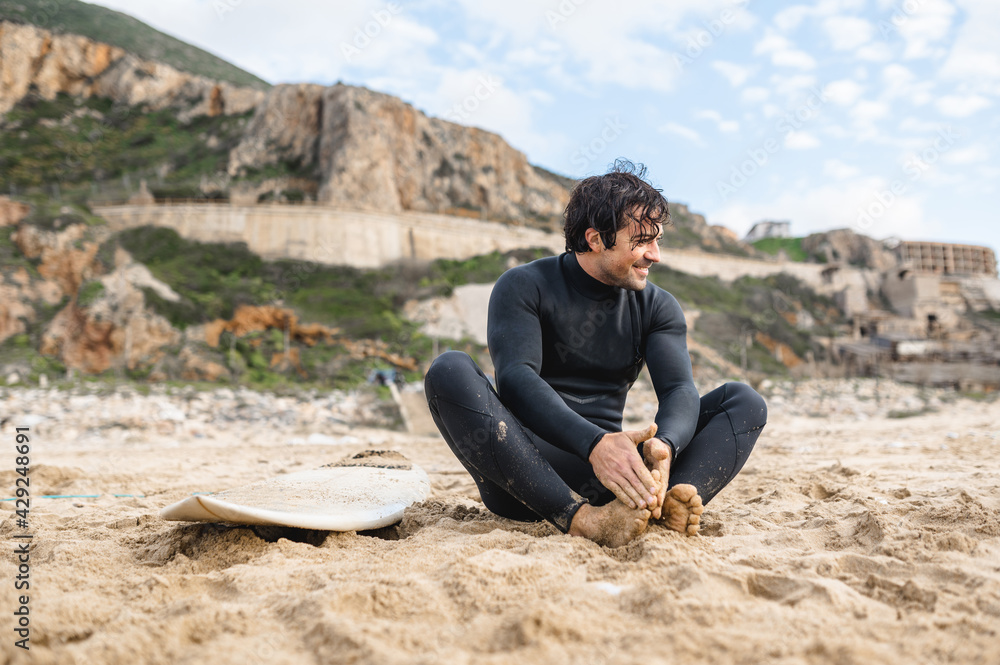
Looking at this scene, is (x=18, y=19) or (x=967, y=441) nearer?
(x=967, y=441)

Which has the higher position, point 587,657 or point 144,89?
point 144,89

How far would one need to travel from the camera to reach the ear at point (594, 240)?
6.89 feet

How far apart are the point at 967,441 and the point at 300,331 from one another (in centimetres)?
1513

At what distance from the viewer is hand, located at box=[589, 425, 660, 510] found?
161 centimetres

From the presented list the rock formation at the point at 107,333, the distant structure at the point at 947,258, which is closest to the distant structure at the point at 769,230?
the distant structure at the point at 947,258

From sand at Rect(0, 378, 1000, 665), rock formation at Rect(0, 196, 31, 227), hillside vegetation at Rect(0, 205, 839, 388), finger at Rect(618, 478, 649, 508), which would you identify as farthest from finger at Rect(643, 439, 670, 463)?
rock formation at Rect(0, 196, 31, 227)

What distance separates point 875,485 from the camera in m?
2.66

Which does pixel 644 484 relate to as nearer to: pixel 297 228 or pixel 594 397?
pixel 594 397

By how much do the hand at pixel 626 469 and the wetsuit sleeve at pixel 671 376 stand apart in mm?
183

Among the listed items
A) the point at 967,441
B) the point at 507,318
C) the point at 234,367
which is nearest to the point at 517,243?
the point at 234,367

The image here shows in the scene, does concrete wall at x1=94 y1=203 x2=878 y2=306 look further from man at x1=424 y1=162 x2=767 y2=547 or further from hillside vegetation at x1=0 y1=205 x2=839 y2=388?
man at x1=424 y1=162 x2=767 y2=547

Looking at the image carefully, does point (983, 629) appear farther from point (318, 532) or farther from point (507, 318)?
point (318, 532)

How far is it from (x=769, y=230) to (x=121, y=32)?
60.0m

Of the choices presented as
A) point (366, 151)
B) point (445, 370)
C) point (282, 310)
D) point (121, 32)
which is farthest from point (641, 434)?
point (121, 32)
